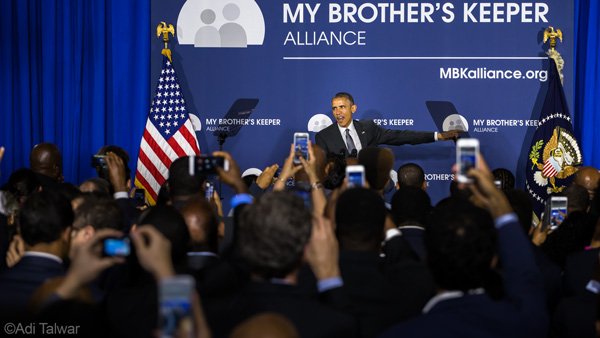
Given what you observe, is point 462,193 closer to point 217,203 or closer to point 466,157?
point 217,203

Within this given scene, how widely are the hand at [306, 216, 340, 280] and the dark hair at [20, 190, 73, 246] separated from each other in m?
0.99

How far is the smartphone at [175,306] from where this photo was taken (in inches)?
46.9

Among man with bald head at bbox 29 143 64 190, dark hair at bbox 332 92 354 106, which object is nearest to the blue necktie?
dark hair at bbox 332 92 354 106

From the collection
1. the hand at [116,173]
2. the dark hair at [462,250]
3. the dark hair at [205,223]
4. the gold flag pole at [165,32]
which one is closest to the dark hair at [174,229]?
the dark hair at [205,223]

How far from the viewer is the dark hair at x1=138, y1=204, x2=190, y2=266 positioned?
224cm

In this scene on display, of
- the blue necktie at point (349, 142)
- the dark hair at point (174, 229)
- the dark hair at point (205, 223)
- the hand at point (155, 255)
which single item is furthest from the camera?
the blue necktie at point (349, 142)

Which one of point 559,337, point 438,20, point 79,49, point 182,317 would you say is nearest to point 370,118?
point 438,20

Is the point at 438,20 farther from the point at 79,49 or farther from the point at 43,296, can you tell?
the point at 43,296

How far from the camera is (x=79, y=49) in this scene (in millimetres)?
7406

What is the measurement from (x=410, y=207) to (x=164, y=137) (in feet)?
14.4

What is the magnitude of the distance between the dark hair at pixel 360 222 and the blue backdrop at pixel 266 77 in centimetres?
496

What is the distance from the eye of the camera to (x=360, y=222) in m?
2.29

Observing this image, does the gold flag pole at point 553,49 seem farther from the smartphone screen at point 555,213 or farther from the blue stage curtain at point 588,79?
the smartphone screen at point 555,213

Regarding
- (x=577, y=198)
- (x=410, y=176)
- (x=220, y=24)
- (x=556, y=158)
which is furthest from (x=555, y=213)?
(x=220, y=24)
